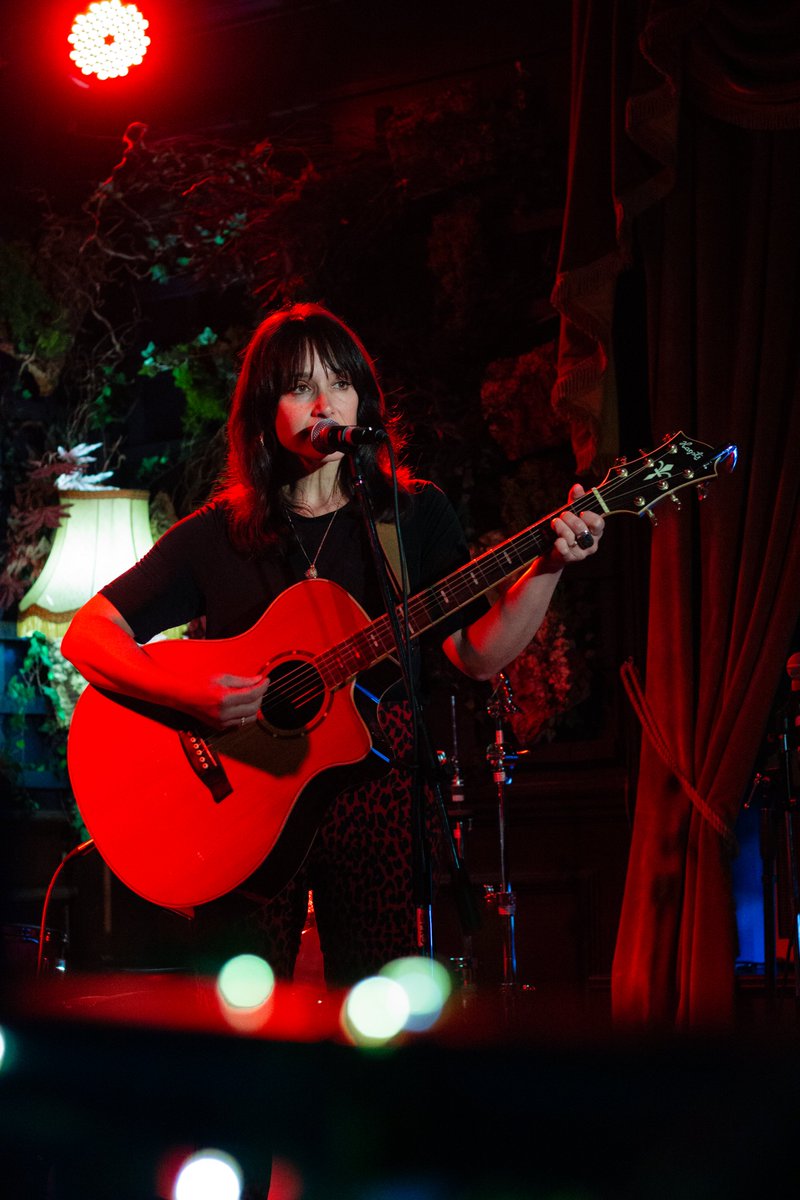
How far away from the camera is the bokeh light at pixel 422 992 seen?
78 centimetres

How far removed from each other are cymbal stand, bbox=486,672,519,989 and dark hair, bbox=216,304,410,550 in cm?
184

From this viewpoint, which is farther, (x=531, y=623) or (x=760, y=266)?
(x=760, y=266)

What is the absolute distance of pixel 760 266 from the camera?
11.9ft

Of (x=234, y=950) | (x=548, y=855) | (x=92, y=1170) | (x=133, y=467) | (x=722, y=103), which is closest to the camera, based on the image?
(x=92, y=1170)

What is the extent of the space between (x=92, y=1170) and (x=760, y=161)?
3.44m

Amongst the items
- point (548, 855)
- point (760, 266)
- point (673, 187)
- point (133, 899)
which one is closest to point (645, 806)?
point (548, 855)

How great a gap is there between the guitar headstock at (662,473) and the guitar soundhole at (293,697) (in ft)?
1.95

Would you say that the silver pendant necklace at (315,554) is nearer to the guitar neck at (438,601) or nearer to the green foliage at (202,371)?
the guitar neck at (438,601)

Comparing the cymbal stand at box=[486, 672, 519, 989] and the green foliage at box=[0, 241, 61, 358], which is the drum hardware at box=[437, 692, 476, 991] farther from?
the green foliage at box=[0, 241, 61, 358]

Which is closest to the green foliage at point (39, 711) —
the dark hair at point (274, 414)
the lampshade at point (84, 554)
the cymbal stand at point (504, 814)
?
the lampshade at point (84, 554)

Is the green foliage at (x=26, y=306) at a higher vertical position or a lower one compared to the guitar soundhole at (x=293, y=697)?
higher

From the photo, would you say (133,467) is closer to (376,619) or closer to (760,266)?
(760,266)

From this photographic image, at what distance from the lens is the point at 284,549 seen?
2148mm

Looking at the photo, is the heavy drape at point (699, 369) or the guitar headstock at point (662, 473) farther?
the heavy drape at point (699, 369)
